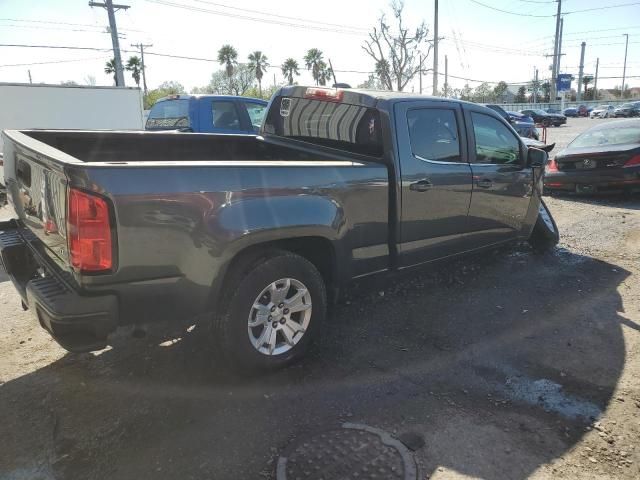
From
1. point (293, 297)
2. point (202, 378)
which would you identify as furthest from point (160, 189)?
point (202, 378)

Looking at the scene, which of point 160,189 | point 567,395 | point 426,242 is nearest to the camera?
point 160,189

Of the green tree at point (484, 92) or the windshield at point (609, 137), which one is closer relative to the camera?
the windshield at point (609, 137)

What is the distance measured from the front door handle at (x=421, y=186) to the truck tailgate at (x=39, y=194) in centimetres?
242

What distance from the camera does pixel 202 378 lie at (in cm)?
335

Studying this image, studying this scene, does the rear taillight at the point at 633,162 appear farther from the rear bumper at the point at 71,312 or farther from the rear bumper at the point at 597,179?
the rear bumper at the point at 71,312

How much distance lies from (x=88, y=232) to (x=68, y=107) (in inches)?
586

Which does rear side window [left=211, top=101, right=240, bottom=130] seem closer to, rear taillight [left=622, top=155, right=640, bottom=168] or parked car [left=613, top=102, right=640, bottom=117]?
rear taillight [left=622, top=155, right=640, bottom=168]

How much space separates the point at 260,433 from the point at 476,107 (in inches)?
137

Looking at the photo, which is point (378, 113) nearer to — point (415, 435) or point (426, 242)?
point (426, 242)

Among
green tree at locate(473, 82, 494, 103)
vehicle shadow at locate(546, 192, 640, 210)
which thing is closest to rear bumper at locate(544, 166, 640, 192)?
vehicle shadow at locate(546, 192, 640, 210)

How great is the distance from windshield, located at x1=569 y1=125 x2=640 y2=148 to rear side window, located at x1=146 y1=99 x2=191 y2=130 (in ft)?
23.9

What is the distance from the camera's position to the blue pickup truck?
8.87 m

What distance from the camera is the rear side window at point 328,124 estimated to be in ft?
13.1

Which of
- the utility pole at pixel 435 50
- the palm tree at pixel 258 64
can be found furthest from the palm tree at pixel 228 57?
the utility pole at pixel 435 50
